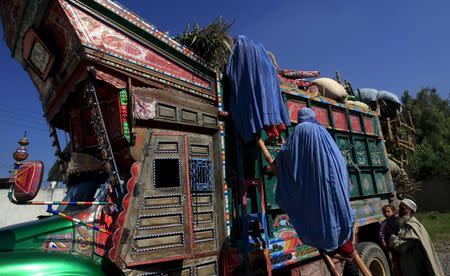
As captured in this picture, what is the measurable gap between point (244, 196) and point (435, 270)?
2.72 metres

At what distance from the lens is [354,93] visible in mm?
7742

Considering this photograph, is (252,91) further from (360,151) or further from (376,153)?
(376,153)

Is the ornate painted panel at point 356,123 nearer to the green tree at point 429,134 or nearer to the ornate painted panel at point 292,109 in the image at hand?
the ornate painted panel at point 292,109

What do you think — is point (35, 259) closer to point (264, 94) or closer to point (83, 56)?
point (83, 56)

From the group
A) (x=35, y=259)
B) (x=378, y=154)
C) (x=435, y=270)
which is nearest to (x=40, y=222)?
(x=35, y=259)

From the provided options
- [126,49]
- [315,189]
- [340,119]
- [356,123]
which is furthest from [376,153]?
[126,49]

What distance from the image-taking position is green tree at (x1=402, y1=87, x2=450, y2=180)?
21.3 metres

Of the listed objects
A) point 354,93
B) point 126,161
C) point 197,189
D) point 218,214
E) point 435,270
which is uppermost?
point 354,93

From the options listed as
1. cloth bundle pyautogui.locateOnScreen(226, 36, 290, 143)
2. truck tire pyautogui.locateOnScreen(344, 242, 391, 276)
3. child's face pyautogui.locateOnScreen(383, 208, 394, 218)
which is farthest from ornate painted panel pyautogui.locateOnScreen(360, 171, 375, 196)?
cloth bundle pyautogui.locateOnScreen(226, 36, 290, 143)

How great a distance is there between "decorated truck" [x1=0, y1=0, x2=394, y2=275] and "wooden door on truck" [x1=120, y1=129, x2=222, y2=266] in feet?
0.03

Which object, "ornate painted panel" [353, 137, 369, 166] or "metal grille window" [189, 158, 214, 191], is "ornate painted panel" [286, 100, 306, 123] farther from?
"ornate painted panel" [353, 137, 369, 166]

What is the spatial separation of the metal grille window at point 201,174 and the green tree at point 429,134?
14.0 m

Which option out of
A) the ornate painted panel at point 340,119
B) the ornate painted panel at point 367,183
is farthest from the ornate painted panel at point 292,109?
the ornate painted panel at point 367,183

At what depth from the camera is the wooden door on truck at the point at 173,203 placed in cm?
301
